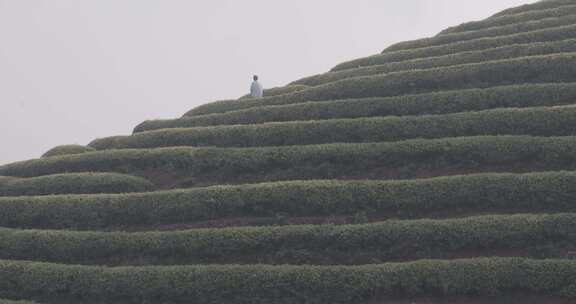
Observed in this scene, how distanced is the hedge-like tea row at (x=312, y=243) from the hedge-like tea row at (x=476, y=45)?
11853 millimetres

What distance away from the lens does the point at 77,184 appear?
1811 centimetres

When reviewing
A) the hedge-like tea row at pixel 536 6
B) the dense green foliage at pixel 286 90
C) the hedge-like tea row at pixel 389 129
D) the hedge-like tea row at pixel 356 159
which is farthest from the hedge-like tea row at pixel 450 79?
the hedge-like tea row at pixel 536 6

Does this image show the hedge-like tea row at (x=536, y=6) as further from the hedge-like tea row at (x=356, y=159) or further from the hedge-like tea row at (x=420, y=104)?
the hedge-like tea row at (x=356, y=159)

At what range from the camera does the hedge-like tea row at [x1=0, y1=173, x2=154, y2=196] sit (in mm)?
17859

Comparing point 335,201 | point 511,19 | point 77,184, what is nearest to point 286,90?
point 77,184

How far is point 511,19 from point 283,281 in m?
18.7

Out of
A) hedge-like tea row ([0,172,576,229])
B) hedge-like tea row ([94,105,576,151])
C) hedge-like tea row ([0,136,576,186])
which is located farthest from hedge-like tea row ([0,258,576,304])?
hedge-like tea row ([94,105,576,151])

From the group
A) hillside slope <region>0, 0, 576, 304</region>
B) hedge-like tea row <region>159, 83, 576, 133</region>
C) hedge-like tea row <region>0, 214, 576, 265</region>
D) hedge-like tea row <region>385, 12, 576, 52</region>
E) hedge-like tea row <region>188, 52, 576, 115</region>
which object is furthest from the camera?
hedge-like tea row <region>385, 12, 576, 52</region>

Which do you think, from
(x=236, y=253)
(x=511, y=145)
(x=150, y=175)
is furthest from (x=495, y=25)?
(x=236, y=253)

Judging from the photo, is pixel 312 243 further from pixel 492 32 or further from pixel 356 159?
pixel 492 32

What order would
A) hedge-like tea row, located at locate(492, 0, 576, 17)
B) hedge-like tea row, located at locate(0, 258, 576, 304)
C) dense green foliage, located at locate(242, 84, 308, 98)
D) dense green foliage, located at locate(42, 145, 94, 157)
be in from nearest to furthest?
hedge-like tea row, located at locate(0, 258, 576, 304)
dense green foliage, located at locate(42, 145, 94, 157)
dense green foliage, located at locate(242, 84, 308, 98)
hedge-like tea row, located at locate(492, 0, 576, 17)

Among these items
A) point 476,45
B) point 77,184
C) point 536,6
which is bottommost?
point 77,184

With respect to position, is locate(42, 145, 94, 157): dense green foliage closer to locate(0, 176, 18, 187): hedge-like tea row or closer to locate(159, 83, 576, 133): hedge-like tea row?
locate(0, 176, 18, 187): hedge-like tea row

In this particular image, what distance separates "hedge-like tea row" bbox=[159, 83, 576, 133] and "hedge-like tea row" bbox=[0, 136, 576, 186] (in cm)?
256
